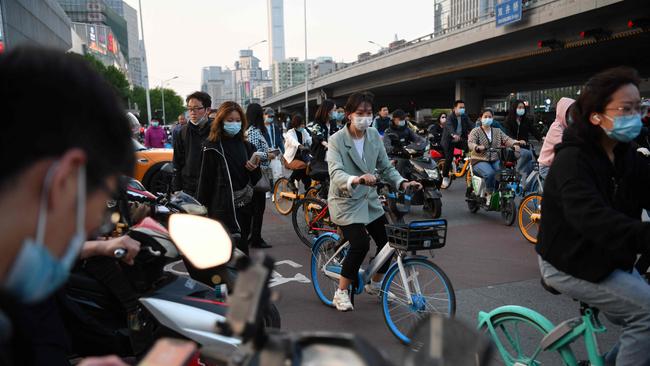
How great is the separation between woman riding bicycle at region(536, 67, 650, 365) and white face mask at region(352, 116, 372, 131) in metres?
2.11

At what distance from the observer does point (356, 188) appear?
4484 millimetres

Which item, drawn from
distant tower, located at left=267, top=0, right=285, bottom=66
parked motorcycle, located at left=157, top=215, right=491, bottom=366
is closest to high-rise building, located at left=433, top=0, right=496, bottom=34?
parked motorcycle, located at left=157, top=215, right=491, bottom=366

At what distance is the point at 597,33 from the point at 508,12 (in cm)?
386

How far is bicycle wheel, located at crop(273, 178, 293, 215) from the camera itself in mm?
10164

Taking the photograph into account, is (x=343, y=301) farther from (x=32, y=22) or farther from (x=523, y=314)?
(x=32, y=22)

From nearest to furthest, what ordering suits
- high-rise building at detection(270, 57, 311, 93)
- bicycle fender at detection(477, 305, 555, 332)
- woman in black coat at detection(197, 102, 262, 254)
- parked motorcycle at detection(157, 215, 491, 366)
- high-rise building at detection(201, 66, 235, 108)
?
parked motorcycle at detection(157, 215, 491, 366), bicycle fender at detection(477, 305, 555, 332), woman in black coat at detection(197, 102, 262, 254), high-rise building at detection(270, 57, 311, 93), high-rise building at detection(201, 66, 235, 108)

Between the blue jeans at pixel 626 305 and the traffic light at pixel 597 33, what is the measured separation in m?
21.3

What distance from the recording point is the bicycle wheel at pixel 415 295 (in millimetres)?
4027

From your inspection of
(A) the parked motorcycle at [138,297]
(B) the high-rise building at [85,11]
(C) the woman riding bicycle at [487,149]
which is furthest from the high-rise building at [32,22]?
(B) the high-rise building at [85,11]

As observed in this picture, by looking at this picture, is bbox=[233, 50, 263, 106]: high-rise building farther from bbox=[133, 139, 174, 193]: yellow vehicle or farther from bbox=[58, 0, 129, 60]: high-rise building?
bbox=[133, 139, 174, 193]: yellow vehicle

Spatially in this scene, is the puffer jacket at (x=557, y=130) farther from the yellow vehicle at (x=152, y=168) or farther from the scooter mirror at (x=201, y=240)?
the yellow vehicle at (x=152, y=168)

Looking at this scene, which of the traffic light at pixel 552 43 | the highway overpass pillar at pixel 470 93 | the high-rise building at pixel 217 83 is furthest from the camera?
the high-rise building at pixel 217 83

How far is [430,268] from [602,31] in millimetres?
20391

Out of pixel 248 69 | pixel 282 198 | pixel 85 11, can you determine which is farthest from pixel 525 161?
pixel 248 69
